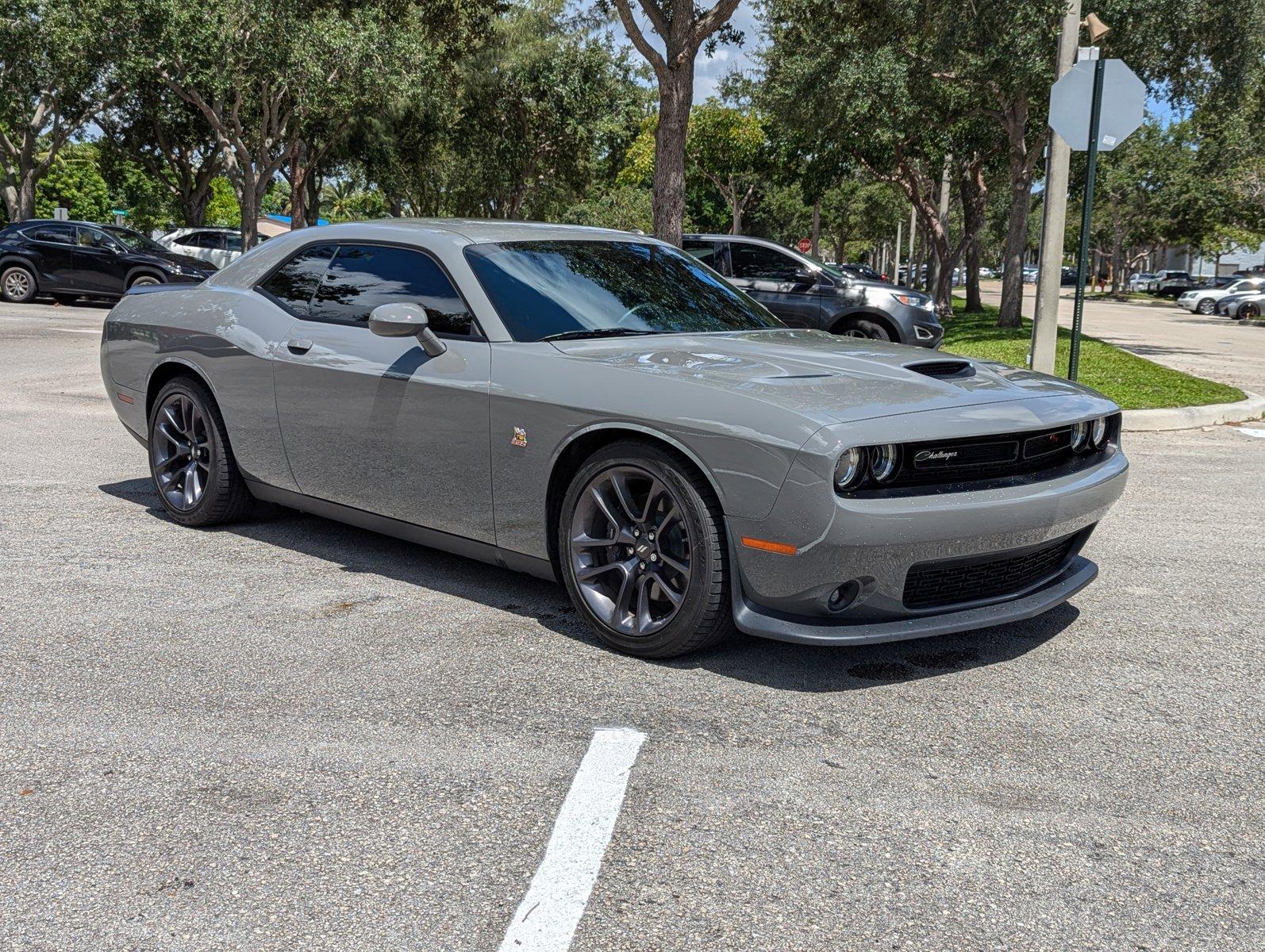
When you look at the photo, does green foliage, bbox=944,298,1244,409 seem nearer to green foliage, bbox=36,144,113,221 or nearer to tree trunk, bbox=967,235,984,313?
tree trunk, bbox=967,235,984,313

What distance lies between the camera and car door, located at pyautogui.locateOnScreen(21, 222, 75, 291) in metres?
23.1

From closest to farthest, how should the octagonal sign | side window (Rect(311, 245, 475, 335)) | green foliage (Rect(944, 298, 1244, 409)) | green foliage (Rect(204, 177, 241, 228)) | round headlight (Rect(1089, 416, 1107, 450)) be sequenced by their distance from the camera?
round headlight (Rect(1089, 416, 1107, 450)) < side window (Rect(311, 245, 475, 335)) < the octagonal sign < green foliage (Rect(944, 298, 1244, 409)) < green foliage (Rect(204, 177, 241, 228))

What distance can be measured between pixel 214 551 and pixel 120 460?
2.56m

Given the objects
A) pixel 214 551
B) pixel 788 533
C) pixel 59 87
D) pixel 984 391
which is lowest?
pixel 214 551

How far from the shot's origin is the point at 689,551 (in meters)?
4.02

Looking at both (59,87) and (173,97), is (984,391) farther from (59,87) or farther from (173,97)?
(173,97)

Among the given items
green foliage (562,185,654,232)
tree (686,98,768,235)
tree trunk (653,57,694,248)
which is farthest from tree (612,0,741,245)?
green foliage (562,185,654,232)

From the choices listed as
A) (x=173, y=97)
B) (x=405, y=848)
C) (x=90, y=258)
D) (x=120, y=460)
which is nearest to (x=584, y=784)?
(x=405, y=848)

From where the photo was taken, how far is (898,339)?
1446 centimetres

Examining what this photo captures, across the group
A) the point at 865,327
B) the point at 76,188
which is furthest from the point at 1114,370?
the point at 76,188

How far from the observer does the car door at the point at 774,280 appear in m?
14.8

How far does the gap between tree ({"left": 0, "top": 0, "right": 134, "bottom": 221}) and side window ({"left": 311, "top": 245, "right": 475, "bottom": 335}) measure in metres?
24.4

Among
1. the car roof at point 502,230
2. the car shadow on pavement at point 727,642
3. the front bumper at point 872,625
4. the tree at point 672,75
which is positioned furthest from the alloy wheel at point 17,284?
the front bumper at point 872,625

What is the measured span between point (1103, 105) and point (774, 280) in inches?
243
